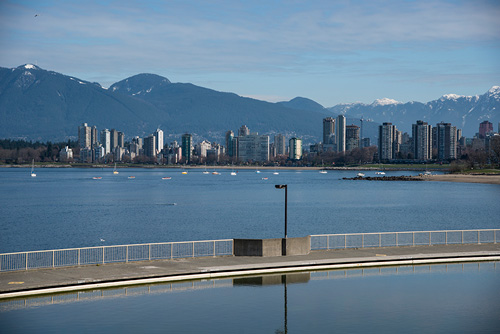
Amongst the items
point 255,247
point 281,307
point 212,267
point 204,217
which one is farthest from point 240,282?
point 204,217

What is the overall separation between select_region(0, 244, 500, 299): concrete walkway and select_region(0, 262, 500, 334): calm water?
50 cm

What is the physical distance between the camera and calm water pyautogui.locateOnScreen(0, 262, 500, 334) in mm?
27578

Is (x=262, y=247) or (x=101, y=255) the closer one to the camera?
(x=262, y=247)

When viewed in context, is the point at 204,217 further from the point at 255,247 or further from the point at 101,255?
the point at 255,247

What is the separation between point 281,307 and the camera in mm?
31109

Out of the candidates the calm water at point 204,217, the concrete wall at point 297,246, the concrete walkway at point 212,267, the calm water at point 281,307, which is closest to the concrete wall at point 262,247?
the concrete wall at point 297,246

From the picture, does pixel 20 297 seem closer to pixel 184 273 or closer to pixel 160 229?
pixel 184 273

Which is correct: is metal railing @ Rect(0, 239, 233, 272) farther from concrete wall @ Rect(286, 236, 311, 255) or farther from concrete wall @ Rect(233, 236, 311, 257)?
concrete wall @ Rect(286, 236, 311, 255)

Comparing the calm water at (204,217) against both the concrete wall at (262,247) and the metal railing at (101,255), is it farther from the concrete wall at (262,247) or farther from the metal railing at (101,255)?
the concrete wall at (262,247)

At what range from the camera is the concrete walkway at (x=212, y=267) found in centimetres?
3135

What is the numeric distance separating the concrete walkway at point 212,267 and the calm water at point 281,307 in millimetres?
499

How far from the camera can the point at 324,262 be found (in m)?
37.7

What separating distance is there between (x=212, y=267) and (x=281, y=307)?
233 inches

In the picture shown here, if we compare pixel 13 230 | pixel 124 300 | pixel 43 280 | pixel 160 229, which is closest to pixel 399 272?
pixel 124 300
